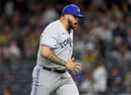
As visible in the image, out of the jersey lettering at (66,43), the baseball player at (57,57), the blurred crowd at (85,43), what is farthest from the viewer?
the blurred crowd at (85,43)

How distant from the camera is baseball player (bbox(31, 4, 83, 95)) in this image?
7.83 meters

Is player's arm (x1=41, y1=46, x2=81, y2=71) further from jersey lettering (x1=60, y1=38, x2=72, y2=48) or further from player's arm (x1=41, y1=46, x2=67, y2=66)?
jersey lettering (x1=60, y1=38, x2=72, y2=48)

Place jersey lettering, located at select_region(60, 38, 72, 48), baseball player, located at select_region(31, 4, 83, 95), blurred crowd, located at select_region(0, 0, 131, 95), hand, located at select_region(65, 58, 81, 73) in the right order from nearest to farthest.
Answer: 1. hand, located at select_region(65, 58, 81, 73)
2. baseball player, located at select_region(31, 4, 83, 95)
3. jersey lettering, located at select_region(60, 38, 72, 48)
4. blurred crowd, located at select_region(0, 0, 131, 95)

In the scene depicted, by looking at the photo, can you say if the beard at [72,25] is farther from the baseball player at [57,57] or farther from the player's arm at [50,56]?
the player's arm at [50,56]

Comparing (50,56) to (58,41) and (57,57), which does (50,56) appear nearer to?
(57,57)

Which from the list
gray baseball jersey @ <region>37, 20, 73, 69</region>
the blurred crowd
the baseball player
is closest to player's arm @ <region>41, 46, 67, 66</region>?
the baseball player

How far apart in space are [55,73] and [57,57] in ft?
1.23

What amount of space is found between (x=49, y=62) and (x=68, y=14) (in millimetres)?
670

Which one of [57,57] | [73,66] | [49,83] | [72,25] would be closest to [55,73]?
[49,83]

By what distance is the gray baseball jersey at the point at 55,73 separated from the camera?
7.91 meters

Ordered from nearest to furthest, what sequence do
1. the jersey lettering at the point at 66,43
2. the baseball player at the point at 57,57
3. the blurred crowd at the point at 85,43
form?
the baseball player at the point at 57,57, the jersey lettering at the point at 66,43, the blurred crowd at the point at 85,43

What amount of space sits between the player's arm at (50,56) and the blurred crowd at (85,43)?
400 centimetres

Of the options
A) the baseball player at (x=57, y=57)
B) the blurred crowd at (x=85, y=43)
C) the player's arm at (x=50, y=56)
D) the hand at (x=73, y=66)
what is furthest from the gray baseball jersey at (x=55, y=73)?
the blurred crowd at (x=85, y=43)

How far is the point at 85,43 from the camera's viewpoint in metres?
14.8
